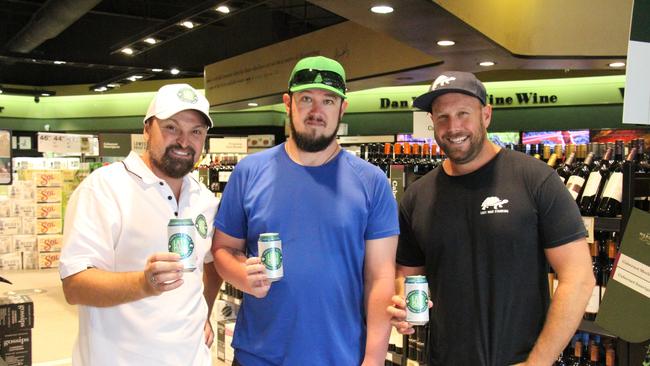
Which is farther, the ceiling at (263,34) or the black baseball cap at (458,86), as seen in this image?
the ceiling at (263,34)

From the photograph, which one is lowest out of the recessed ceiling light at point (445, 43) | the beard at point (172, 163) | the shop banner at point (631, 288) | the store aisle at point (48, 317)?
the store aisle at point (48, 317)

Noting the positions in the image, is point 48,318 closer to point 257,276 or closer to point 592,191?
point 257,276

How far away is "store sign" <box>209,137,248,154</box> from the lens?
7.68 metres

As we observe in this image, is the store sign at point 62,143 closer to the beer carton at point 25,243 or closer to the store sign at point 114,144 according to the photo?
the store sign at point 114,144

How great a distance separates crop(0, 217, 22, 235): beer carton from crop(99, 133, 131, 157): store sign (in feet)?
6.97

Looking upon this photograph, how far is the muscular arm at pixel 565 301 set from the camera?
201 cm

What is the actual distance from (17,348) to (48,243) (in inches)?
310

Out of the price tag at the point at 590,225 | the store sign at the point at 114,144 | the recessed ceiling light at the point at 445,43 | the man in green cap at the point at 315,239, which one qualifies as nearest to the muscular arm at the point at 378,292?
the man in green cap at the point at 315,239

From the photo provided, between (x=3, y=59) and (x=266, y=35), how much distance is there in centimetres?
584

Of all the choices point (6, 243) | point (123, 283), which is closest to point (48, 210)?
point (6, 243)

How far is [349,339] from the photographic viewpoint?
2.11m

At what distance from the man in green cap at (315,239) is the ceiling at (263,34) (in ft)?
8.96

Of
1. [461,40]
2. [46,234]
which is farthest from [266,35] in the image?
[461,40]

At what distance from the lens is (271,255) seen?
1898 millimetres
